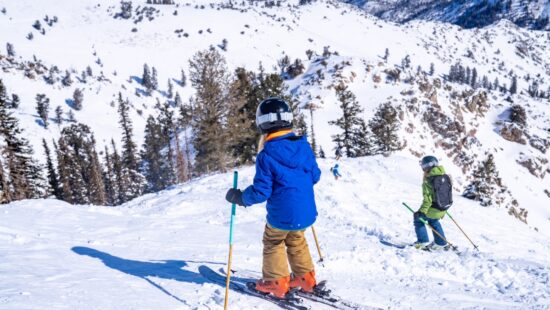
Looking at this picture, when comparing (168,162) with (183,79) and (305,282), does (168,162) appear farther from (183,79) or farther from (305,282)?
(305,282)

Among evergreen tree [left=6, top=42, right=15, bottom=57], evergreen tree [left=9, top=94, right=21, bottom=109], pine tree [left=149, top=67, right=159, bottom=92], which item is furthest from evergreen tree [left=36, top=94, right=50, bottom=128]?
→ pine tree [left=149, top=67, right=159, bottom=92]

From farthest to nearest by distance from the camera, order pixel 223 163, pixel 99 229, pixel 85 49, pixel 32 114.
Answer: pixel 85 49 → pixel 32 114 → pixel 223 163 → pixel 99 229

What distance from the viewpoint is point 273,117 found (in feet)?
13.9

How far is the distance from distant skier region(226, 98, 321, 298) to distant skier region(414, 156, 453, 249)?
4.58 m

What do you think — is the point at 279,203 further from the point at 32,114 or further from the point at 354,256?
the point at 32,114

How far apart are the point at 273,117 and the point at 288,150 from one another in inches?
17.0

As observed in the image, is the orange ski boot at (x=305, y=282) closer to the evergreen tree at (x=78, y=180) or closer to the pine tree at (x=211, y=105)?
→ the pine tree at (x=211, y=105)

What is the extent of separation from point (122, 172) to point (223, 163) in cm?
3265

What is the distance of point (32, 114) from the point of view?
73062 mm

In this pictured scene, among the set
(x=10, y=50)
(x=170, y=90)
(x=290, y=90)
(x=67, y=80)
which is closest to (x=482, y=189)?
(x=290, y=90)

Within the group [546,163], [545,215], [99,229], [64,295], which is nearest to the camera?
[64,295]

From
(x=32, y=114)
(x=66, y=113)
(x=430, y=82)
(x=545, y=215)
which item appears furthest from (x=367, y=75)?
(x=32, y=114)

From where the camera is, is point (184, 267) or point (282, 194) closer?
point (282, 194)

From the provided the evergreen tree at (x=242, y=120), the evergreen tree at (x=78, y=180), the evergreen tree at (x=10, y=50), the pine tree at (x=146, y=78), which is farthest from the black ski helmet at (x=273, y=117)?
the evergreen tree at (x=10, y=50)
